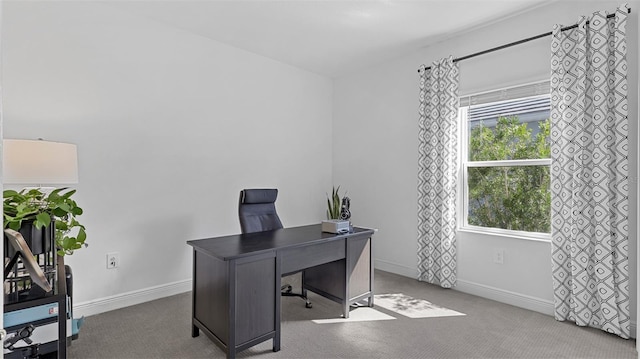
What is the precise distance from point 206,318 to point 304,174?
2541mm

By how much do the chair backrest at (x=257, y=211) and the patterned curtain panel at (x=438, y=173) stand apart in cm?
160

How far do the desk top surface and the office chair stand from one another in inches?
8.1

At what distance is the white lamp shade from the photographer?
201 cm

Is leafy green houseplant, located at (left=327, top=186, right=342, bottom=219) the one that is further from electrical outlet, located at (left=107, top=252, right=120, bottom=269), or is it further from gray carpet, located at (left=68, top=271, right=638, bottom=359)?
electrical outlet, located at (left=107, top=252, right=120, bottom=269)

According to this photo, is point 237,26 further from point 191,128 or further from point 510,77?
point 510,77

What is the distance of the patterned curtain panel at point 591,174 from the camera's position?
8.25ft

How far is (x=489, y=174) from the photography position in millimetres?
3471

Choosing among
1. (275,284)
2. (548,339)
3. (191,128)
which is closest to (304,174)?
(191,128)

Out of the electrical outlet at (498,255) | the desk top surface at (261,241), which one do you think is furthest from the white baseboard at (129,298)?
the electrical outlet at (498,255)

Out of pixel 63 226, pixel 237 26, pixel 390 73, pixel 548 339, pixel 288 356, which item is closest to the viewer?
pixel 63 226

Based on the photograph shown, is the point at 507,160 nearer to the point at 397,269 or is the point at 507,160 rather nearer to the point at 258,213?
the point at 397,269

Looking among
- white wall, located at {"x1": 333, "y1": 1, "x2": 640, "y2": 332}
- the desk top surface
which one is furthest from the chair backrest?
white wall, located at {"x1": 333, "y1": 1, "x2": 640, "y2": 332}

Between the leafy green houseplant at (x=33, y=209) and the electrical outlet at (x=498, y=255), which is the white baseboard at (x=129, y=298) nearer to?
the leafy green houseplant at (x=33, y=209)

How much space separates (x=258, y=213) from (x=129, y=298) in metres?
1.34
